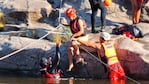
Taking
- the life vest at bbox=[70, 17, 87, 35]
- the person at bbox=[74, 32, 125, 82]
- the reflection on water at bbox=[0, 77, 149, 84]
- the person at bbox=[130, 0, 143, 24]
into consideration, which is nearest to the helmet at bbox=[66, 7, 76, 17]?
the life vest at bbox=[70, 17, 87, 35]

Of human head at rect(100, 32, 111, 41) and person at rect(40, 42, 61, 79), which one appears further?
person at rect(40, 42, 61, 79)

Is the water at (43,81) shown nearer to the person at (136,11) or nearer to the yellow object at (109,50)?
the yellow object at (109,50)

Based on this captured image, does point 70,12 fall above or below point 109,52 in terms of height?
above

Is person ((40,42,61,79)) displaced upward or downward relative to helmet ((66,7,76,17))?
downward

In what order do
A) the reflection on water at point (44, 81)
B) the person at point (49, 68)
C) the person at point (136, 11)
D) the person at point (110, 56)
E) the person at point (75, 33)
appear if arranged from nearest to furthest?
1. the reflection on water at point (44, 81)
2. the person at point (110, 56)
3. the person at point (49, 68)
4. the person at point (75, 33)
5. the person at point (136, 11)

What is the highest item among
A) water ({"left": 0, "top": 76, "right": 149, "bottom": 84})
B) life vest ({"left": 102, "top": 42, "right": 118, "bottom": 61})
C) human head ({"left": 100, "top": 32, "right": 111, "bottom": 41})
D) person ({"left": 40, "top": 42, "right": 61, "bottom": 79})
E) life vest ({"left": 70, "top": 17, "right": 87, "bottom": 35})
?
life vest ({"left": 70, "top": 17, "right": 87, "bottom": 35})

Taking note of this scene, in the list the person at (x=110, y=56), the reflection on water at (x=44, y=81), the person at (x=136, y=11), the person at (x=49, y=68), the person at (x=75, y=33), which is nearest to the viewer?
the reflection on water at (x=44, y=81)

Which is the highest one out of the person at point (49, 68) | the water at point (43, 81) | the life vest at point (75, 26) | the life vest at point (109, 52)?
the life vest at point (75, 26)

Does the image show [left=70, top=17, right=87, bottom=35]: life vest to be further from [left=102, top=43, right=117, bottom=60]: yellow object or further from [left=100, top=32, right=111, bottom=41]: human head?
[left=102, top=43, right=117, bottom=60]: yellow object

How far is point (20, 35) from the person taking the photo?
54.3ft

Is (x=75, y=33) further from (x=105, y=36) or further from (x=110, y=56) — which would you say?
(x=110, y=56)

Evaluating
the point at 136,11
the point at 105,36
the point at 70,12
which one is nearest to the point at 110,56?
the point at 105,36

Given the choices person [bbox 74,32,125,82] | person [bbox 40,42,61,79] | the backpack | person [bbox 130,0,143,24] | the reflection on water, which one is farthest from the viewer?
person [bbox 130,0,143,24]

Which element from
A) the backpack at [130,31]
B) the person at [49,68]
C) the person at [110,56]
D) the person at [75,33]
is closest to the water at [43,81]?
the person at [49,68]
